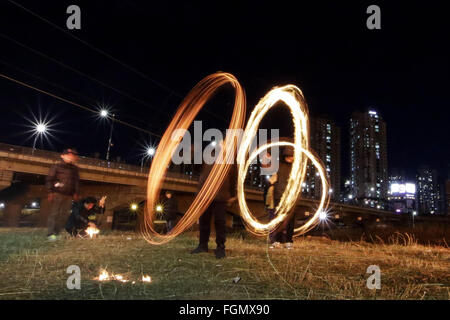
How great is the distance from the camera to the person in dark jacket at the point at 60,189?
966 cm

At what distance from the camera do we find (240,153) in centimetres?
977

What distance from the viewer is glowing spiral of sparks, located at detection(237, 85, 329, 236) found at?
32.2 feet

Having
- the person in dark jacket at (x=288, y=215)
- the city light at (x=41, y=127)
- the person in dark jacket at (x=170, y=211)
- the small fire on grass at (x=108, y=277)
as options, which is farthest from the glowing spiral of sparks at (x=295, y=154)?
the city light at (x=41, y=127)

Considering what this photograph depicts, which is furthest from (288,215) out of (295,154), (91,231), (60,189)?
(60,189)

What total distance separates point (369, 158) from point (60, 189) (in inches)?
7065

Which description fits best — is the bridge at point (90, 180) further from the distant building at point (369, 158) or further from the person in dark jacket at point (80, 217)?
the distant building at point (369, 158)

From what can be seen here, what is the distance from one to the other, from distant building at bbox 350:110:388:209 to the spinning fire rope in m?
164

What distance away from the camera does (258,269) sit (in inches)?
202

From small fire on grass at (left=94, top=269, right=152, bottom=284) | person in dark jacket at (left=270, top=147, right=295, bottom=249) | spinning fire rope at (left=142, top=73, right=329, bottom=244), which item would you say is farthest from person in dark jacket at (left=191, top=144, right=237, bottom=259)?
person in dark jacket at (left=270, top=147, right=295, bottom=249)

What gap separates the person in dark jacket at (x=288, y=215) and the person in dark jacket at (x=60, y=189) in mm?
6079

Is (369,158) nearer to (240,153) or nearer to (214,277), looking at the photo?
(240,153)

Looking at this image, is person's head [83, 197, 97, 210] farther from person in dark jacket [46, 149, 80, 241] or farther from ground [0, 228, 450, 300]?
ground [0, 228, 450, 300]

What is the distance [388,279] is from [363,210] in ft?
264

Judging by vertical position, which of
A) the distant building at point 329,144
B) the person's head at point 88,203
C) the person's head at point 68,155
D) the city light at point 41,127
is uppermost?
the distant building at point 329,144
